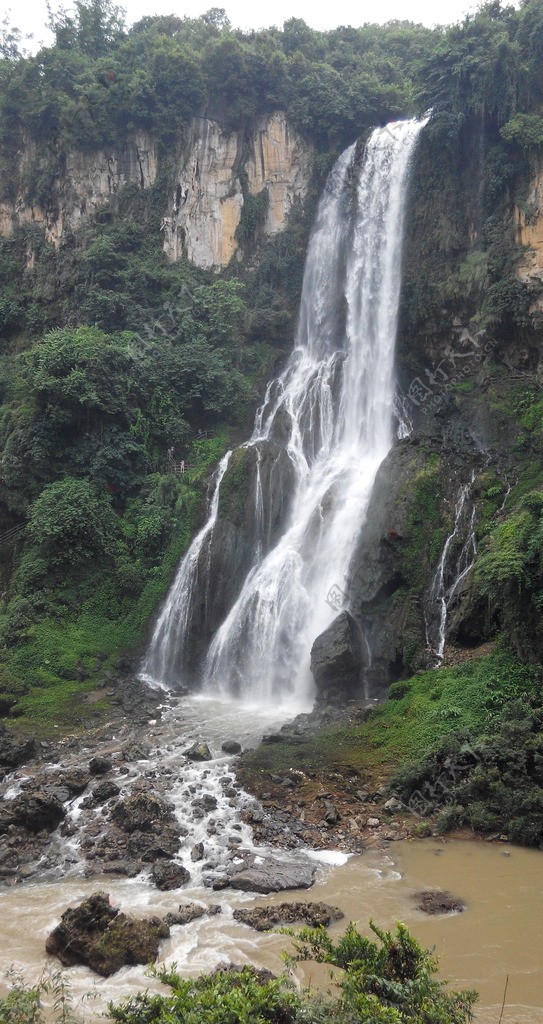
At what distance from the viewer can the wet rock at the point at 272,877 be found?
8.34 metres

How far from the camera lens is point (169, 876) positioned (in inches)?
342

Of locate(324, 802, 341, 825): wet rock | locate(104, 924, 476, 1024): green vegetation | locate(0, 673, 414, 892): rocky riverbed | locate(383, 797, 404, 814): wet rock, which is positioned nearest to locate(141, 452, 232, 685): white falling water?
locate(0, 673, 414, 892): rocky riverbed

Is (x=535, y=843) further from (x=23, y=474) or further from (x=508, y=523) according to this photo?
(x=23, y=474)

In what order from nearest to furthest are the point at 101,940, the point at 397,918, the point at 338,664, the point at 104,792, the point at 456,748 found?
the point at 101,940, the point at 397,918, the point at 456,748, the point at 104,792, the point at 338,664

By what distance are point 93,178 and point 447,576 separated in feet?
85.7

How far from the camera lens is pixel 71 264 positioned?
29.0 meters

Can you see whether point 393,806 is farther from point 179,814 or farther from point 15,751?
point 15,751

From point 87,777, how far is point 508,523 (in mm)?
9853

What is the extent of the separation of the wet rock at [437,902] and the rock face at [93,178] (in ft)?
101

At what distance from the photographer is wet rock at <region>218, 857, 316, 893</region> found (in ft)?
27.4

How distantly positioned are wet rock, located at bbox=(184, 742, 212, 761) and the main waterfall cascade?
4014 millimetres

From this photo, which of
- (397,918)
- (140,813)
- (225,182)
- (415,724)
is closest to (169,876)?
(140,813)

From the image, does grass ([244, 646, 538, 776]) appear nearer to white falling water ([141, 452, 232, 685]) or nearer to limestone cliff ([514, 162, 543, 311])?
white falling water ([141, 452, 232, 685])

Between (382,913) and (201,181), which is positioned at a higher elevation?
(201,181)
